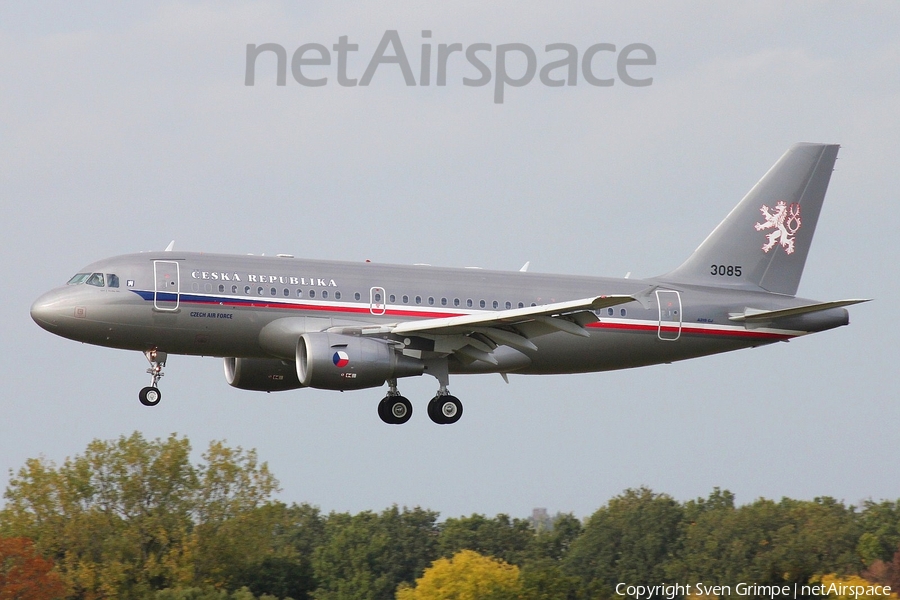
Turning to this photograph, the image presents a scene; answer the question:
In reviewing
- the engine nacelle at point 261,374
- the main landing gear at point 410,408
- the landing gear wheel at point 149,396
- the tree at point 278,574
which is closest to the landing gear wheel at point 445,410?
the main landing gear at point 410,408

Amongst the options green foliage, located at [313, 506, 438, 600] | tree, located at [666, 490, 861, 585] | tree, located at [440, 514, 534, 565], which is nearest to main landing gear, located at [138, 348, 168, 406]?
green foliage, located at [313, 506, 438, 600]

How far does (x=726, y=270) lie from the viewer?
43.4 meters

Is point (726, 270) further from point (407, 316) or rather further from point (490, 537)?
point (490, 537)

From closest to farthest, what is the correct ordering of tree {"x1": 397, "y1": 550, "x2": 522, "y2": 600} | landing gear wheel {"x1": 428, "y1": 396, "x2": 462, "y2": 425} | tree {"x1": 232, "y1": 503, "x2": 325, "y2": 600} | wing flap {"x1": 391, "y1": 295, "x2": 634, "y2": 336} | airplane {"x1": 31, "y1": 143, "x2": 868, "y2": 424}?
wing flap {"x1": 391, "y1": 295, "x2": 634, "y2": 336} < airplane {"x1": 31, "y1": 143, "x2": 868, "y2": 424} < landing gear wheel {"x1": 428, "y1": 396, "x2": 462, "y2": 425} < tree {"x1": 397, "y1": 550, "x2": 522, "y2": 600} < tree {"x1": 232, "y1": 503, "x2": 325, "y2": 600}

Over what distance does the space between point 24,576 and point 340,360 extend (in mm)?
40771

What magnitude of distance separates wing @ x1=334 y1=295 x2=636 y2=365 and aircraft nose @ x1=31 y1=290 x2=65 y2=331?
7664 mm

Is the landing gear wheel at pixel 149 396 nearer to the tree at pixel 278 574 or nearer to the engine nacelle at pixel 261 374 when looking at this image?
the engine nacelle at pixel 261 374

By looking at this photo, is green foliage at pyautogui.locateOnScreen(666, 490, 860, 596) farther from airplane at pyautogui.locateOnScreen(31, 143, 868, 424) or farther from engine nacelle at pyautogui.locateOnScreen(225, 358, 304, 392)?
engine nacelle at pyautogui.locateOnScreen(225, 358, 304, 392)

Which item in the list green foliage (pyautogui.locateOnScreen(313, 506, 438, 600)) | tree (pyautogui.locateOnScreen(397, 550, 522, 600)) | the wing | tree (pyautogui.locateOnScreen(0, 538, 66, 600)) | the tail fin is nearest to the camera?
the wing

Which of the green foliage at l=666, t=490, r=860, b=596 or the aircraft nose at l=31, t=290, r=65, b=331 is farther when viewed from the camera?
the green foliage at l=666, t=490, r=860, b=596

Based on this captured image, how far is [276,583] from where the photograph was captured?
82.1m

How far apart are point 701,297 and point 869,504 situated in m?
85.5

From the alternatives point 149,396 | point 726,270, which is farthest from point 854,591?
point 149,396

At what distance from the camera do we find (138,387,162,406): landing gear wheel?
3725 centimetres
